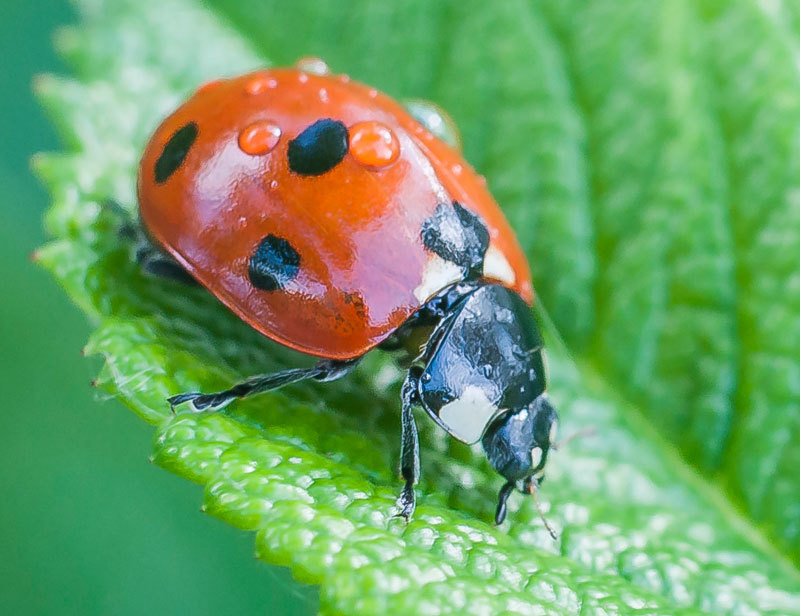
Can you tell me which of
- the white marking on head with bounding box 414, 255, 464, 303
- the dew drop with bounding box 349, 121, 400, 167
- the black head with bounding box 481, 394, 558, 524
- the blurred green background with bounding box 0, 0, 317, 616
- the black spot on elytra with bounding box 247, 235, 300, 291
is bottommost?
the blurred green background with bounding box 0, 0, 317, 616

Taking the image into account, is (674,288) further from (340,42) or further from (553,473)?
(340,42)

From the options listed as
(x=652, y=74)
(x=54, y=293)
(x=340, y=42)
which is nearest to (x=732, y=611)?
(x=652, y=74)

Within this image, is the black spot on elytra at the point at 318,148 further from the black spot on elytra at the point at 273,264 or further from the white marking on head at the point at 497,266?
the white marking on head at the point at 497,266

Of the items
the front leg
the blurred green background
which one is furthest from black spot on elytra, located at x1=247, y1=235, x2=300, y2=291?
the blurred green background

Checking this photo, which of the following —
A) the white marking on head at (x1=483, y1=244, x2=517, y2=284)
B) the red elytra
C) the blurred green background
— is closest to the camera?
the red elytra

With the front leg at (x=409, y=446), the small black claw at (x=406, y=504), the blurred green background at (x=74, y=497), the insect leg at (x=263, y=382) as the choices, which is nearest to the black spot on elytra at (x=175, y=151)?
the insect leg at (x=263, y=382)

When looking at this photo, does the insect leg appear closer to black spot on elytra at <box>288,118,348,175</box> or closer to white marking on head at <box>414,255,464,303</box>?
white marking on head at <box>414,255,464,303</box>

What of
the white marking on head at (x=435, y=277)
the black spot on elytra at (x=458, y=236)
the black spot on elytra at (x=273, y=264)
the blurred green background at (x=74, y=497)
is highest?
the black spot on elytra at (x=458, y=236)

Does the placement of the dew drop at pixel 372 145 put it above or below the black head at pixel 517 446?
above
